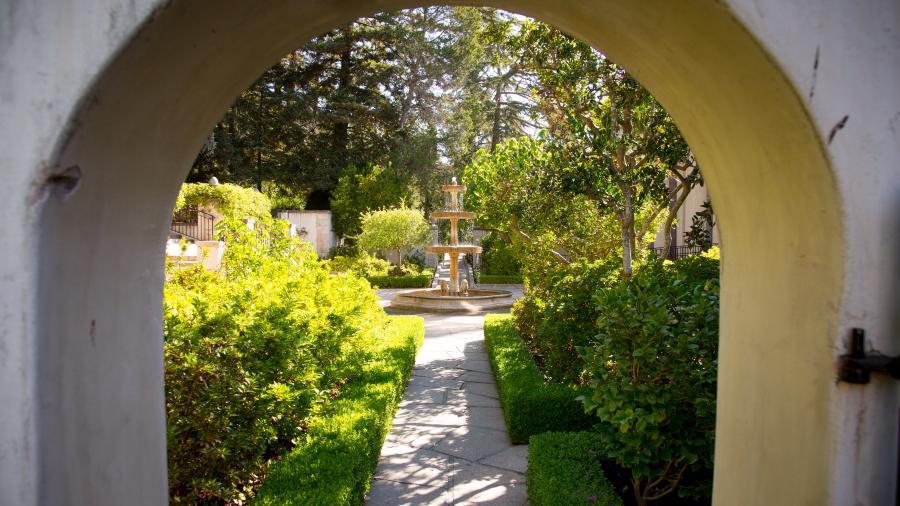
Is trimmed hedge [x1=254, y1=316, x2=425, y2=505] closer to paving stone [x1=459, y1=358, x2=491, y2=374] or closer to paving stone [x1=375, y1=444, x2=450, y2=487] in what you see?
paving stone [x1=375, y1=444, x2=450, y2=487]

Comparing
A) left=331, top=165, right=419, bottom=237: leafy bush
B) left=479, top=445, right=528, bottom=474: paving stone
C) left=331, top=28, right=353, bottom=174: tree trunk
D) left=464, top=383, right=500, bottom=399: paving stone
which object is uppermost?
left=331, top=28, right=353, bottom=174: tree trunk

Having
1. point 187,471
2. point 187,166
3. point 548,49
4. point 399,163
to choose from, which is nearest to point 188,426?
point 187,471

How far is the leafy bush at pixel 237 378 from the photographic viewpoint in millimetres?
3441

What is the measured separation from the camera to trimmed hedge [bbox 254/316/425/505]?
135 inches

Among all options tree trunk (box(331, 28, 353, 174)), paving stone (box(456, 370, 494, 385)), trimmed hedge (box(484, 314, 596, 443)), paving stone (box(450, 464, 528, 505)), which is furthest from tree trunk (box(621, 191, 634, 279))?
tree trunk (box(331, 28, 353, 174))

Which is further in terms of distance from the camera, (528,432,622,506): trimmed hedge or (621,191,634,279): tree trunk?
(621,191,634,279): tree trunk

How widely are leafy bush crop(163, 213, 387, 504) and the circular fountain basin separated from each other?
9.65m

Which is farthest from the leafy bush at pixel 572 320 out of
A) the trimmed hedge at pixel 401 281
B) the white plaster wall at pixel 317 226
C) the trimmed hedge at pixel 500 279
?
the white plaster wall at pixel 317 226
